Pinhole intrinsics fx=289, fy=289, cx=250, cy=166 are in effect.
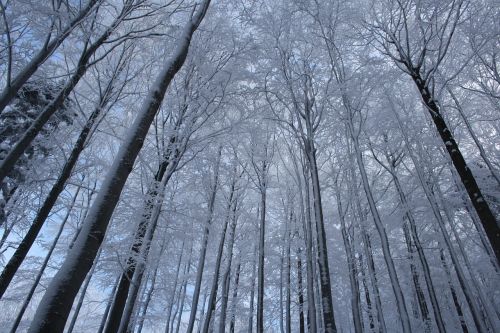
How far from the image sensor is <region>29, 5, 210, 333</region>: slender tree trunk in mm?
1758

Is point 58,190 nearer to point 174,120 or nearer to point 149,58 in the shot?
point 174,120

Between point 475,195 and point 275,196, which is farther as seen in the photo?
point 275,196

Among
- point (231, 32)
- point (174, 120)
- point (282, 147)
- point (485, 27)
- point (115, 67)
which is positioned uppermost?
point (282, 147)

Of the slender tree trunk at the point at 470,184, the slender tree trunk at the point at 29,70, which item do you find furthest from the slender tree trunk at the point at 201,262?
the slender tree trunk at the point at 470,184

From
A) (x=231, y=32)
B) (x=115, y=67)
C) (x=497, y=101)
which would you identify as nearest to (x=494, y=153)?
(x=497, y=101)

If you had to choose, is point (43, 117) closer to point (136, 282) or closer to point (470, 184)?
point (136, 282)

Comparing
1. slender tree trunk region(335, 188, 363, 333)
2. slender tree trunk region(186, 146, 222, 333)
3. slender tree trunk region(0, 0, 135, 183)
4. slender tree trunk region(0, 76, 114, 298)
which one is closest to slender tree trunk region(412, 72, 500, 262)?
slender tree trunk region(335, 188, 363, 333)

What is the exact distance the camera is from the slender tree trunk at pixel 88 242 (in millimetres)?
1758

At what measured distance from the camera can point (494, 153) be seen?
1213 centimetres

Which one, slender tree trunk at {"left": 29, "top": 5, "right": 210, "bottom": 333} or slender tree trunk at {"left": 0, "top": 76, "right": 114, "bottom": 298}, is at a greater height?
slender tree trunk at {"left": 0, "top": 76, "right": 114, "bottom": 298}

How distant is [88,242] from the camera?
6.70 feet

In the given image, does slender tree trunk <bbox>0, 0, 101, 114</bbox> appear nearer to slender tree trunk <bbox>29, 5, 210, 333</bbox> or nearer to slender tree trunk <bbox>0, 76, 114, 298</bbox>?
slender tree trunk <bbox>29, 5, 210, 333</bbox>

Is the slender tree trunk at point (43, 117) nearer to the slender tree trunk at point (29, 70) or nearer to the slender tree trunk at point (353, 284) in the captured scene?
the slender tree trunk at point (29, 70)

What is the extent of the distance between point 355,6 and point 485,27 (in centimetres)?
365
